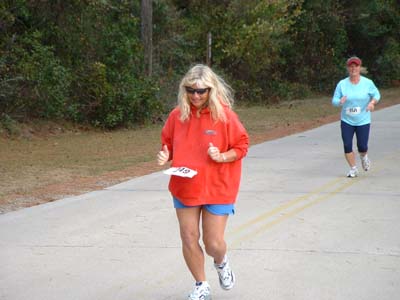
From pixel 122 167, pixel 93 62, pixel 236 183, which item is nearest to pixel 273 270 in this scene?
pixel 236 183

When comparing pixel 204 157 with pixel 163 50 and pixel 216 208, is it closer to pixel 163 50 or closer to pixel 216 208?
pixel 216 208

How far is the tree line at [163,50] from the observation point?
2069cm

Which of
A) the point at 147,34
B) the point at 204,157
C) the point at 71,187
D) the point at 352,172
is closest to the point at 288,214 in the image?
the point at 352,172

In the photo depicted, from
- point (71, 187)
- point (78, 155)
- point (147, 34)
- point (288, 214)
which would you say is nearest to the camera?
point (288, 214)

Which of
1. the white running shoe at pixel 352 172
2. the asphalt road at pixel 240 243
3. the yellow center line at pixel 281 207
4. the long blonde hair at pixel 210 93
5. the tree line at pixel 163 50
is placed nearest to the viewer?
the long blonde hair at pixel 210 93

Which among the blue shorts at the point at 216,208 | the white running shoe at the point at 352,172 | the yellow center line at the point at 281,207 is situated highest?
the blue shorts at the point at 216,208

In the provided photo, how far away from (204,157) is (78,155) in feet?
35.6

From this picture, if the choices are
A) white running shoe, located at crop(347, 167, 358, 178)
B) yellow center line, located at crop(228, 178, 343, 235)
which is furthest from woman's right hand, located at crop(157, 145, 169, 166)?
white running shoe, located at crop(347, 167, 358, 178)

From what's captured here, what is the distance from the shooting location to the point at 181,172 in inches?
214

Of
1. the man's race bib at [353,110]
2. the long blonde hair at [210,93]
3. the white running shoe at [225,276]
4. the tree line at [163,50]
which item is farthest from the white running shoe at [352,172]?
the tree line at [163,50]

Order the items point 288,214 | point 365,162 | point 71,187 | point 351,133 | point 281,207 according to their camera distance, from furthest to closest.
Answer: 1. point 365,162
2. point 351,133
3. point 71,187
4. point 281,207
5. point 288,214

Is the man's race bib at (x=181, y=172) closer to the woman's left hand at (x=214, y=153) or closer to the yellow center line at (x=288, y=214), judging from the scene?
the woman's left hand at (x=214, y=153)

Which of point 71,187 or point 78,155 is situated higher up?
point 71,187

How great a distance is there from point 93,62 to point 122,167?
30.1 ft
